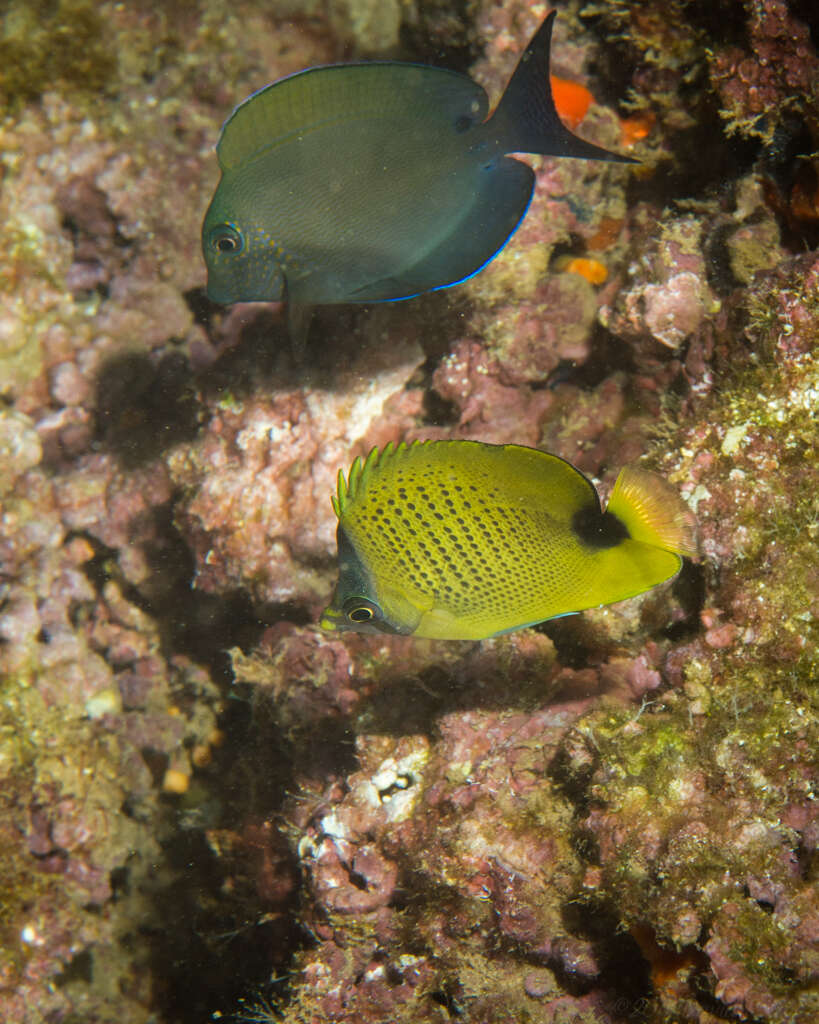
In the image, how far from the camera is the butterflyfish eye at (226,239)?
2.93 metres

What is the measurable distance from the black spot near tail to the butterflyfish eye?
1938 millimetres

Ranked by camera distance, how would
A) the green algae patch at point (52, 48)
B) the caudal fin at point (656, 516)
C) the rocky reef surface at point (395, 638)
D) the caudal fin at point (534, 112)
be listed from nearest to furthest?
the caudal fin at point (656, 516) → the caudal fin at point (534, 112) → the rocky reef surface at point (395, 638) → the green algae patch at point (52, 48)

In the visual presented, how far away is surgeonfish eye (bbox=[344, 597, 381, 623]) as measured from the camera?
91.4 inches

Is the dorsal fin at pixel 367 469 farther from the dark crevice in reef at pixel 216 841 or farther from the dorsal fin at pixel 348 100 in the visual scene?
the dark crevice in reef at pixel 216 841

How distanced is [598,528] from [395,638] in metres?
1.81

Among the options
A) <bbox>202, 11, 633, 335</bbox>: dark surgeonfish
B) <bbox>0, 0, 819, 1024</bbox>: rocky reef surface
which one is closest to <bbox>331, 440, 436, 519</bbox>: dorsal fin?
<bbox>202, 11, 633, 335</bbox>: dark surgeonfish

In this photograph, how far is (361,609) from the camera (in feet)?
7.59

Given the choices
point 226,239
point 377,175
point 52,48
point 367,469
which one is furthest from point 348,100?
Answer: point 52,48

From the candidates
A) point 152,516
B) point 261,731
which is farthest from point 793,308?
point 152,516

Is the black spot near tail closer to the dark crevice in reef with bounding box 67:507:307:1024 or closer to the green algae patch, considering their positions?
the dark crevice in reef with bounding box 67:507:307:1024

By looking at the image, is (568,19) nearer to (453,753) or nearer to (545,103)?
(545,103)

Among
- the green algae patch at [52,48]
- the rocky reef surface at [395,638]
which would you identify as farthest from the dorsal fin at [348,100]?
the green algae patch at [52,48]

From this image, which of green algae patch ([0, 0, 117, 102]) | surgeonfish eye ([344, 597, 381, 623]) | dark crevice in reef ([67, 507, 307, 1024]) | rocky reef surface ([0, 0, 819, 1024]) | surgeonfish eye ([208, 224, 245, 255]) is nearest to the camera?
surgeonfish eye ([344, 597, 381, 623])

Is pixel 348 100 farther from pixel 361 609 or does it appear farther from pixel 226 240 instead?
pixel 361 609
